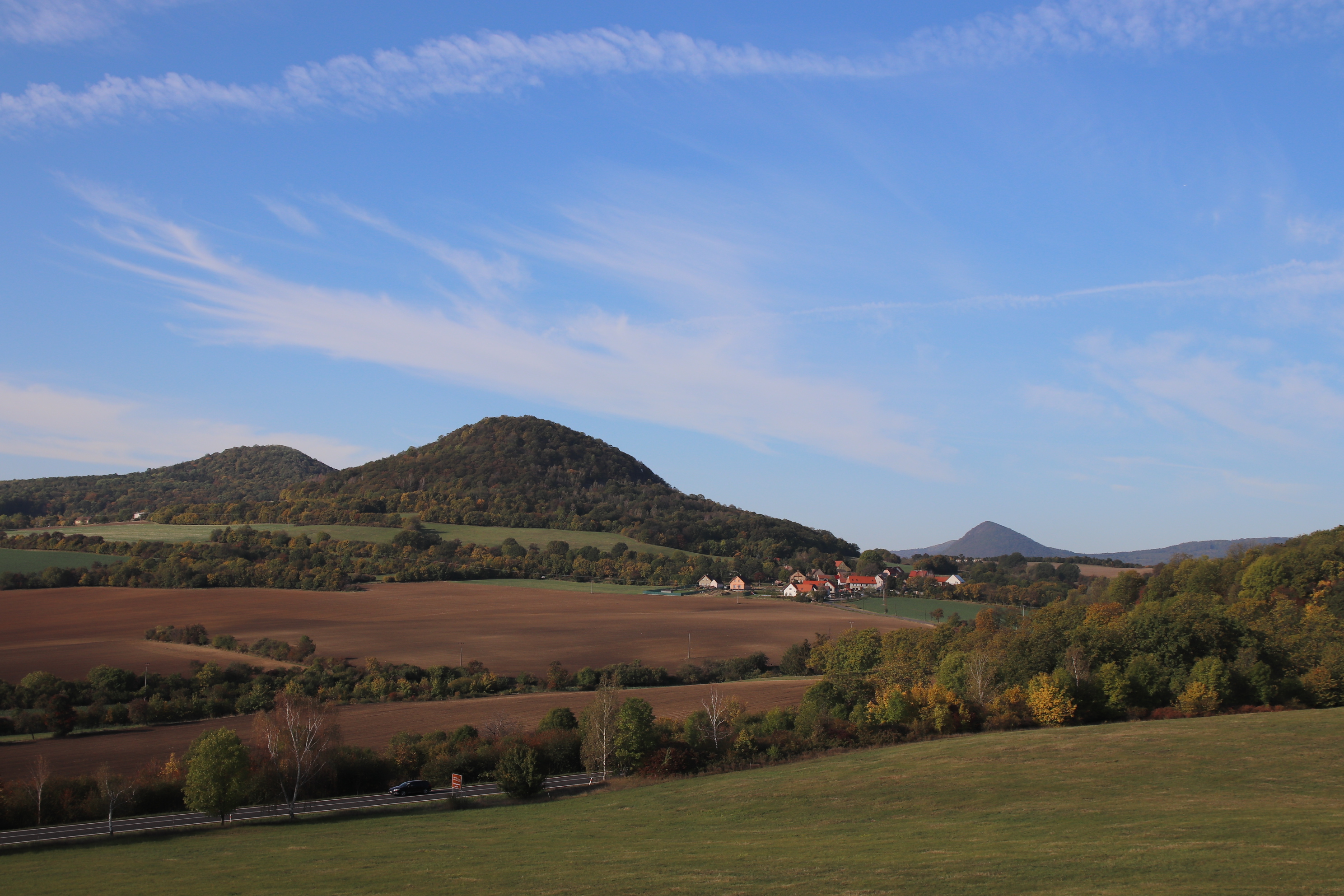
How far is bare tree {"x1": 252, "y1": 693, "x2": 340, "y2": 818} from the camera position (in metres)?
39.6

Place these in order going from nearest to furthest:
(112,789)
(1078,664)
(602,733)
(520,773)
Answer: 1. (112,789)
2. (520,773)
3. (602,733)
4. (1078,664)

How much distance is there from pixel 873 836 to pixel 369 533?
114 meters

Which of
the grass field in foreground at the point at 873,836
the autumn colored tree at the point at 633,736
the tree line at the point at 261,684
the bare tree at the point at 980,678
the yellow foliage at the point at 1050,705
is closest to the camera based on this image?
the grass field in foreground at the point at 873,836

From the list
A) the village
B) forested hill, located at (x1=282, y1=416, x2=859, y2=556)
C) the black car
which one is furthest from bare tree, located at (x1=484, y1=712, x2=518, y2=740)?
forested hill, located at (x1=282, y1=416, x2=859, y2=556)

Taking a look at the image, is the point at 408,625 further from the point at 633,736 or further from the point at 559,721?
the point at 633,736

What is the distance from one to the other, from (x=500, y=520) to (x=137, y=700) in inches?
3649

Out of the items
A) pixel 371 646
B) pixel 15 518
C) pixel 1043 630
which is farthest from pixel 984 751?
pixel 15 518

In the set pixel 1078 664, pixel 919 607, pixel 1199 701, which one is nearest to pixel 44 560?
pixel 1078 664

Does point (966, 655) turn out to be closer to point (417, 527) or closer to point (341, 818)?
point (341, 818)

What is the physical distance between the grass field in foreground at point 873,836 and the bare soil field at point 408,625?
3709 centimetres

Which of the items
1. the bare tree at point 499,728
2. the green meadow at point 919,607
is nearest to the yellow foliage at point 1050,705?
the bare tree at point 499,728

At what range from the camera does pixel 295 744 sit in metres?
39.6

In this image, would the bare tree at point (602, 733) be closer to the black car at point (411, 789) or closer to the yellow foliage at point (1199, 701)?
the black car at point (411, 789)

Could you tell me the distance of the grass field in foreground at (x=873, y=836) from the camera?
62.0ft
